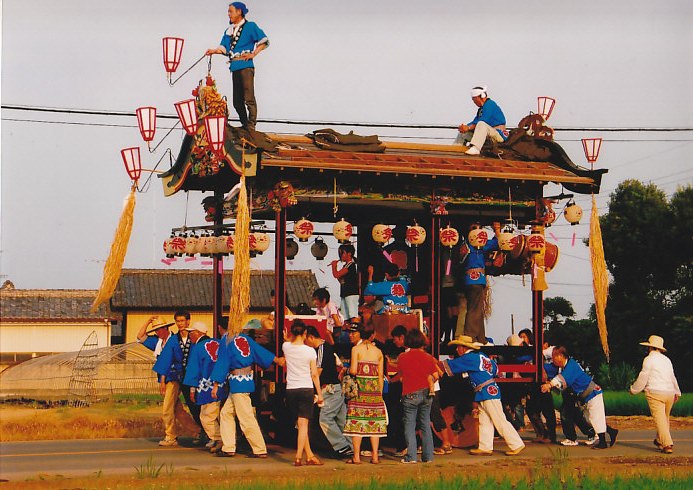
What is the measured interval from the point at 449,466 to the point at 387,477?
1289 mm

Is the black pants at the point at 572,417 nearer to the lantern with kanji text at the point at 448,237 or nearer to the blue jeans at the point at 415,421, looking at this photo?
the lantern with kanji text at the point at 448,237

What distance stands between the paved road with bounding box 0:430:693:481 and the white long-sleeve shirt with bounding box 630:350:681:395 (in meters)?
0.83

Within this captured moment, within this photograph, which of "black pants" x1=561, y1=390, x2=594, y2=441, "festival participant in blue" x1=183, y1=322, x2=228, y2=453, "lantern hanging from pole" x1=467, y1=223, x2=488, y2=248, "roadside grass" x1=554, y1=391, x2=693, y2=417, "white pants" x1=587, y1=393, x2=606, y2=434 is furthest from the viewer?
"roadside grass" x1=554, y1=391, x2=693, y2=417

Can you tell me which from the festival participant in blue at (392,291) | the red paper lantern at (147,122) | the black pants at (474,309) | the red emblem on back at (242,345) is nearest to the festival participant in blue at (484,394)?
the festival participant in blue at (392,291)

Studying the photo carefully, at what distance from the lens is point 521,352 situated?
1617cm

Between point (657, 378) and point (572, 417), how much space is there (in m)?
1.35

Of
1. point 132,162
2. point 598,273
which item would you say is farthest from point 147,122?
point 598,273

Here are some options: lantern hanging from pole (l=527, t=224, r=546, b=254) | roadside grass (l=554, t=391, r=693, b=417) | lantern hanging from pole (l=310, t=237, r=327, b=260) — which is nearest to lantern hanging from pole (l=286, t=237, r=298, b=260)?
lantern hanging from pole (l=310, t=237, r=327, b=260)

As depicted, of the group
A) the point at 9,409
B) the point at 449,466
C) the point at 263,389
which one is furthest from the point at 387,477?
the point at 9,409

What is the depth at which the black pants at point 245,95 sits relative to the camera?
1537 cm

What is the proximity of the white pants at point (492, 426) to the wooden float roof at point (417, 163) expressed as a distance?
3160mm

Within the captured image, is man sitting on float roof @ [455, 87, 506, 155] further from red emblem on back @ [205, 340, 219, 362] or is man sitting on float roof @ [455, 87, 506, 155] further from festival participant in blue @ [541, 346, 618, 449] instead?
red emblem on back @ [205, 340, 219, 362]

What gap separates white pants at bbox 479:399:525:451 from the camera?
1467 centimetres

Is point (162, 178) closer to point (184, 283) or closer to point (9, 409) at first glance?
point (9, 409)
